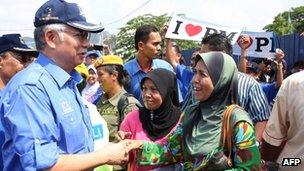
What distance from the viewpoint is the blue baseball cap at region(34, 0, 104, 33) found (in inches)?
85.3

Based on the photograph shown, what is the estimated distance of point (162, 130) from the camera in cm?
350

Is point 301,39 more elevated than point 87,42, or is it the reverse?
point 87,42

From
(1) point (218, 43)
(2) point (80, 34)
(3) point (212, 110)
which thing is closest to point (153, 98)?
(1) point (218, 43)

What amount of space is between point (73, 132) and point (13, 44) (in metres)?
2.06

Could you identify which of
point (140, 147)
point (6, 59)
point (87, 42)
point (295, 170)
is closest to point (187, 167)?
point (140, 147)

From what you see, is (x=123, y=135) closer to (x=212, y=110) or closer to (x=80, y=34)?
(x=212, y=110)

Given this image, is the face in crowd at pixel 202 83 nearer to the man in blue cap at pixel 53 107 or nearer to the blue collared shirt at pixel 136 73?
the man in blue cap at pixel 53 107

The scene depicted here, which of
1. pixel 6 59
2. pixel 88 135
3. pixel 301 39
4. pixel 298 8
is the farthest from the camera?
pixel 298 8

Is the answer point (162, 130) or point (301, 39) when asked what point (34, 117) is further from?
point (301, 39)

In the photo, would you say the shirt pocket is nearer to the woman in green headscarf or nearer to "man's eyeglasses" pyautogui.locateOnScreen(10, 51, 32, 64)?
the woman in green headscarf

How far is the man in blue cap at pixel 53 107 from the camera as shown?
6.22ft

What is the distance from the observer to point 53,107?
2020 mm

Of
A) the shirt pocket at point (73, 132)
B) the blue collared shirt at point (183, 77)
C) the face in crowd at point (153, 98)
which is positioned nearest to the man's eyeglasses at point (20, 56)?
the face in crowd at point (153, 98)

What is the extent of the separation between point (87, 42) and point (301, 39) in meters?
7.49
